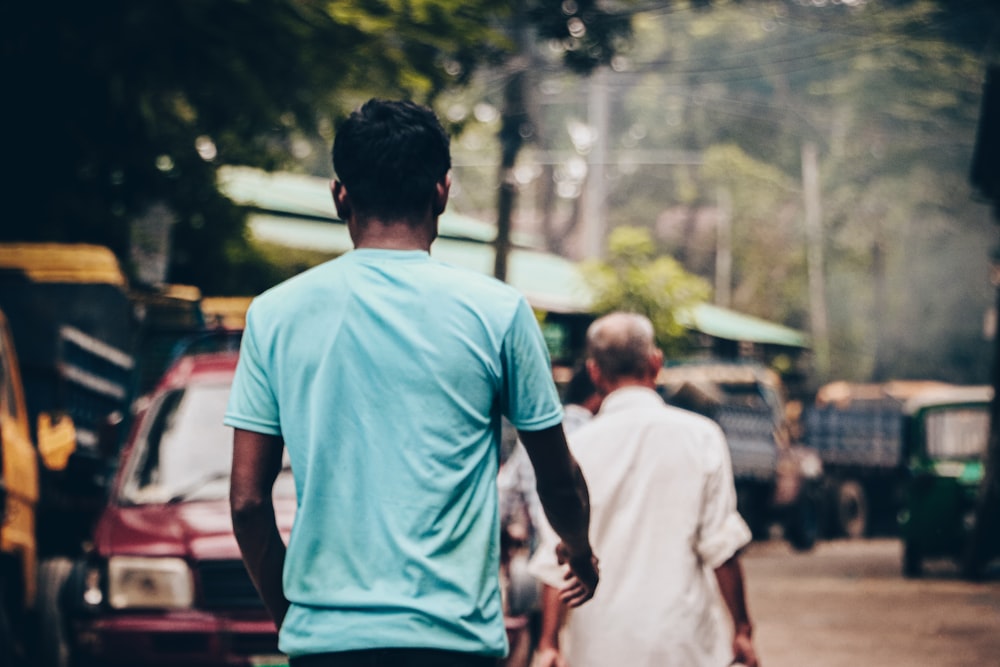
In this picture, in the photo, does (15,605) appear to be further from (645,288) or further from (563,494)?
(645,288)

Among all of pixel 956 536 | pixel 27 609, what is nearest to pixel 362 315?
pixel 27 609

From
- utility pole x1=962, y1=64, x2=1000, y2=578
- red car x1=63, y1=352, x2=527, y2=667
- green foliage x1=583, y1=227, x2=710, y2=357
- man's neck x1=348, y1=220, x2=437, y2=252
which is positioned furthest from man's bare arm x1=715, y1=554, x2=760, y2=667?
green foliage x1=583, y1=227, x2=710, y2=357

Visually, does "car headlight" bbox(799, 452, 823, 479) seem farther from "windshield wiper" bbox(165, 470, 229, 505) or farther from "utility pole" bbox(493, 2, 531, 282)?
"windshield wiper" bbox(165, 470, 229, 505)

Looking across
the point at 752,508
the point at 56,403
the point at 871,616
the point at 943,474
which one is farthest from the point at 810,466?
the point at 56,403

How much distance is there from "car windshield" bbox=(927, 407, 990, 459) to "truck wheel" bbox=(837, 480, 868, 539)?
9293mm

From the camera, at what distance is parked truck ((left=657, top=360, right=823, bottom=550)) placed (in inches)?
810

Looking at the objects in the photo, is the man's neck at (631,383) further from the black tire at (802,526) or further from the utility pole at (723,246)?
A: the utility pole at (723,246)

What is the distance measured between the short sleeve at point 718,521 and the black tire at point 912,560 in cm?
1177

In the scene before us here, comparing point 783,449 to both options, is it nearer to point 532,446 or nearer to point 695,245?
point 532,446

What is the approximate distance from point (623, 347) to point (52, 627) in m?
4.48

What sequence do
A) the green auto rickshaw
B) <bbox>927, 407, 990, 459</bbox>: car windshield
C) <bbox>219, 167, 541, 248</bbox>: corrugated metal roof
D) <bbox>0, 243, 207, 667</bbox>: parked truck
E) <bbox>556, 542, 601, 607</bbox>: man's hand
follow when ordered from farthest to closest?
<bbox>219, 167, 541, 248</bbox>: corrugated metal roof
<bbox>927, 407, 990, 459</bbox>: car windshield
the green auto rickshaw
<bbox>0, 243, 207, 667</bbox>: parked truck
<bbox>556, 542, 601, 607</bbox>: man's hand

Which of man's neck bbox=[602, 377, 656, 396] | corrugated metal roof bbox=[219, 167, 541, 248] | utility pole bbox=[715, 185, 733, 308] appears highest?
utility pole bbox=[715, 185, 733, 308]

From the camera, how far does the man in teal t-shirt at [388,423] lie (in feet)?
8.05

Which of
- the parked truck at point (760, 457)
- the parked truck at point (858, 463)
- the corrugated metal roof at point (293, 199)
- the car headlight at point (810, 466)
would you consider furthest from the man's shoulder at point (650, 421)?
the parked truck at point (858, 463)
